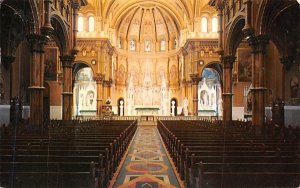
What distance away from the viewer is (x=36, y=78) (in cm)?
1659

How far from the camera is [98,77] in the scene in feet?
130

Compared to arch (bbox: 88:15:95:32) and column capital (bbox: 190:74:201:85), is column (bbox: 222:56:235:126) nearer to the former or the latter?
column capital (bbox: 190:74:201:85)

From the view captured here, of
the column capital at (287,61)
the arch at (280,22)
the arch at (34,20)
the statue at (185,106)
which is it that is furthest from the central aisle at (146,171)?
the statue at (185,106)

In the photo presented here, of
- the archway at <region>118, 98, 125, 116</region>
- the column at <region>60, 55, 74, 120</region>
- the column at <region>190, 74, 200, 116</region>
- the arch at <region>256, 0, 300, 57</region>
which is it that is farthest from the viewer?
the archway at <region>118, 98, 125, 116</region>

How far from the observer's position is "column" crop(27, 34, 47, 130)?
1656 centimetres

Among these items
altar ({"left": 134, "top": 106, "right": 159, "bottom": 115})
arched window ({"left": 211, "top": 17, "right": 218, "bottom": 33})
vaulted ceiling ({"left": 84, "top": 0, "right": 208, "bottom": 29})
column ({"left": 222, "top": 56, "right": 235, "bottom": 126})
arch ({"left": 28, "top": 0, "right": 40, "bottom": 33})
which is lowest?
altar ({"left": 134, "top": 106, "right": 159, "bottom": 115})

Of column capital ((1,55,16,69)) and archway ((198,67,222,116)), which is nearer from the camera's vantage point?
column capital ((1,55,16,69))

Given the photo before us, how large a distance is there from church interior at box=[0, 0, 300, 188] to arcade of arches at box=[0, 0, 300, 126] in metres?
0.08

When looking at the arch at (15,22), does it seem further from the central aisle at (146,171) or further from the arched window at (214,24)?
the arched window at (214,24)

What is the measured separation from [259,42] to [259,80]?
2.07 metres

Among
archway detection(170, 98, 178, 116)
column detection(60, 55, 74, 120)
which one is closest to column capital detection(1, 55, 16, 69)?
column detection(60, 55, 74, 120)

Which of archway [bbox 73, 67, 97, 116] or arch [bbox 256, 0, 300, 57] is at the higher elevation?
arch [bbox 256, 0, 300, 57]

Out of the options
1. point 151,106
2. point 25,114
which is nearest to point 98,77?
point 151,106

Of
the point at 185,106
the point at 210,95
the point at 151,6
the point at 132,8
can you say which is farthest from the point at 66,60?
the point at 210,95
